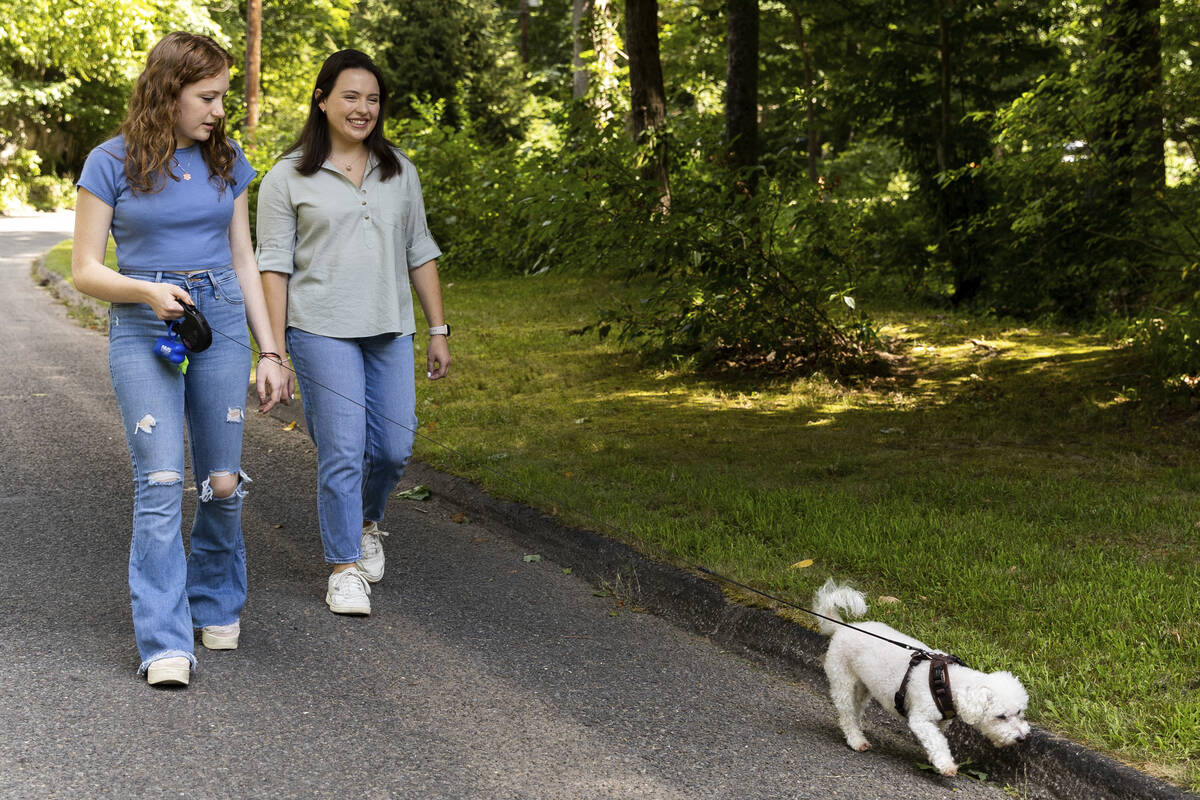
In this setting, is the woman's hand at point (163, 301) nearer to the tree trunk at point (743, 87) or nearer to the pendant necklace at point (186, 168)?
the pendant necklace at point (186, 168)

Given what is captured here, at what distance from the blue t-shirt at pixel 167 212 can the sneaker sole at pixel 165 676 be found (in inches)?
53.9

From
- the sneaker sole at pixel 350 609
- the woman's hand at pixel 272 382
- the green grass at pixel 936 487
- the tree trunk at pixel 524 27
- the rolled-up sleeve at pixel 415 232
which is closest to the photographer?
the green grass at pixel 936 487

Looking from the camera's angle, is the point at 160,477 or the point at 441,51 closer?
the point at 160,477

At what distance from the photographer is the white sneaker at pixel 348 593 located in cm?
475

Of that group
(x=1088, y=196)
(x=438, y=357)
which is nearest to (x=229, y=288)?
(x=438, y=357)

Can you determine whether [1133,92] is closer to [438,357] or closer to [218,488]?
[438,357]

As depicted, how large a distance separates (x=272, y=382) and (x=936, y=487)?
3933mm

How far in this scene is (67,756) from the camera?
11.1ft

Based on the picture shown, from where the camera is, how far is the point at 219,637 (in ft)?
14.1

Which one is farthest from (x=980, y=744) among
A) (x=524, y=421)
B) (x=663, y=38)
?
(x=663, y=38)

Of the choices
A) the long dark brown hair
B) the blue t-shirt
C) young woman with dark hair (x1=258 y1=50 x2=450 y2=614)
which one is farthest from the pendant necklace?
the long dark brown hair

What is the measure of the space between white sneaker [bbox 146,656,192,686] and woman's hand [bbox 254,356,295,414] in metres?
0.95

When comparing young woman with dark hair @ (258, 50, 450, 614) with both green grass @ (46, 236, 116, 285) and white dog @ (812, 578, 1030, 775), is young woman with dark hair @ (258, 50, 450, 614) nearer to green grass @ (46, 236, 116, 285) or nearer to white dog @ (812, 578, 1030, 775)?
white dog @ (812, 578, 1030, 775)

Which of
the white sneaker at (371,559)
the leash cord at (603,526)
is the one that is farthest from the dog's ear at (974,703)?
the white sneaker at (371,559)
